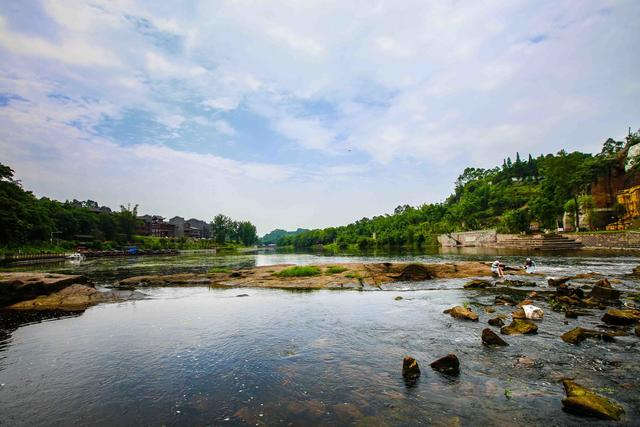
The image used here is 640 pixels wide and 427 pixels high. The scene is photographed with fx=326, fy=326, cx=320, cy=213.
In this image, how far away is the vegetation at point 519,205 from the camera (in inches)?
3775

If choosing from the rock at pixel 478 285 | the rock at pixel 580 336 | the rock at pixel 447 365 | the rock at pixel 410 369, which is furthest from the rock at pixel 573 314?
the rock at pixel 410 369

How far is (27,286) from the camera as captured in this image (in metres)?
23.5

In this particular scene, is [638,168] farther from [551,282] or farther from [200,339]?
[200,339]

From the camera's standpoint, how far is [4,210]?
5744 centimetres

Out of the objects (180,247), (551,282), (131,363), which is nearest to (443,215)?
(180,247)

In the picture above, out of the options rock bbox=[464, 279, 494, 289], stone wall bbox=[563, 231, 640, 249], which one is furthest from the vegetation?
rock bbox=[464, 279, 494, 289]

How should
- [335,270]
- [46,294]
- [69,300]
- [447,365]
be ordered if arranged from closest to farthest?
[447,365]
[69,300]
[46,294]
[335,270]

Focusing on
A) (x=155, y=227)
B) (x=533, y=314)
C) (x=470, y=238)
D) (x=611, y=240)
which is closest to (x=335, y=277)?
(x=533, y=314)

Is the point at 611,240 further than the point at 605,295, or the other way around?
the point at 611,240

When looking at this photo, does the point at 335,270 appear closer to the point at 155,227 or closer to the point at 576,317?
the point at 576,317

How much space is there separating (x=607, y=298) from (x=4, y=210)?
82368 mm

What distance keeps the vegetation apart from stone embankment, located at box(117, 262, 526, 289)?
72173 mm

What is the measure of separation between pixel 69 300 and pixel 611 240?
284 feet

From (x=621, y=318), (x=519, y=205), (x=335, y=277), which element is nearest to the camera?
(x=621, y=318)
